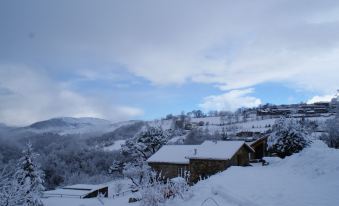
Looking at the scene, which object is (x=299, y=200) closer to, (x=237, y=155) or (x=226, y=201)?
(x=226, y=201)

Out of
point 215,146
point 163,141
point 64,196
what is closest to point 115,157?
point 163,141

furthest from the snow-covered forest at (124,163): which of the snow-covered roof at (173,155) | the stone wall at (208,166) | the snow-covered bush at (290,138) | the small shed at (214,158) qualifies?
the stone wall at (208,166)

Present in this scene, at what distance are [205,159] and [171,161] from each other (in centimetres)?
623

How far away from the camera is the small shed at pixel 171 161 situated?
3316cm

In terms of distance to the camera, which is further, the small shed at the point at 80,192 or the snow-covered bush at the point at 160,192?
the small shed at the point at 80,192

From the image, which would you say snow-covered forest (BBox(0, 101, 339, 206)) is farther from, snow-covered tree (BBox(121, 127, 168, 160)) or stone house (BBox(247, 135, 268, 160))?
stone house (BBox(247, 135, 268, 160))

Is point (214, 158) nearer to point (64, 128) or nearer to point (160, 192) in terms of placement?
point (160, 192)

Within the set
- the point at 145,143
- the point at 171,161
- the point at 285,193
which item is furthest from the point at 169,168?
the point at 285,193

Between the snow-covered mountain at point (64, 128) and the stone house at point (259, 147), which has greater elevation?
the snow-covered mountain at point (64, 128)

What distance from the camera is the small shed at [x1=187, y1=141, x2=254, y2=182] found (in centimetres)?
2811

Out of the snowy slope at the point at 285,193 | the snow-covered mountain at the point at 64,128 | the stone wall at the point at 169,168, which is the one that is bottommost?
the stone wall at the point at 169,168

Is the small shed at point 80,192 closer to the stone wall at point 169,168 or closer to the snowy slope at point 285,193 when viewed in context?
the stone wall at point 169,168

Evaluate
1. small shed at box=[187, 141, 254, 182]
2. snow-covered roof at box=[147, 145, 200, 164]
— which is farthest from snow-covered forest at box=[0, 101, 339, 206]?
small shed at box=[187, 141, 254, 182]

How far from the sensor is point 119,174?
62.1 metres
